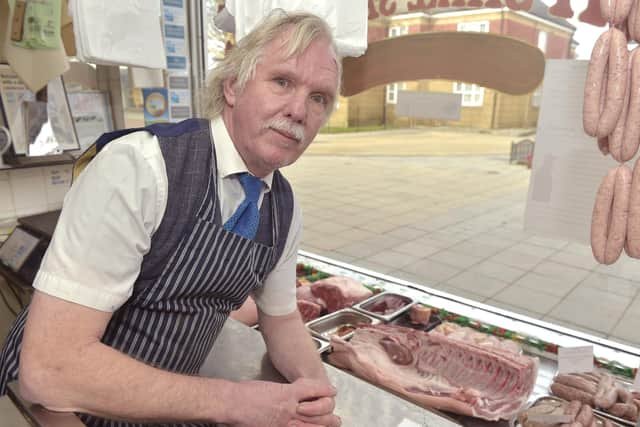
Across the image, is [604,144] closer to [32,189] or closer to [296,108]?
[296,108]

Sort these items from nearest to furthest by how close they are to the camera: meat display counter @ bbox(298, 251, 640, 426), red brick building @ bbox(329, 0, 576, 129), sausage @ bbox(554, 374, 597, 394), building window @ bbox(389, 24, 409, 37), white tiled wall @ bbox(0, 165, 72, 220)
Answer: sausage @ bbox(554, 374, 597, 394) → meat display counter @ bbox(298, 251, 640, 426) → red brick building @ bbox(329, 0, 576, 129) → building window @ bbox(389, 24, 409, 37) → white tiled wall @ bbox(0, 165, 72, 220)

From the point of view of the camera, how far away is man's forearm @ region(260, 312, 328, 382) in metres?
1.33

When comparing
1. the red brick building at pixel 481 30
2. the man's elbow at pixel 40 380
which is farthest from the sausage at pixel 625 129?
the man's elbow at pixel 40 380

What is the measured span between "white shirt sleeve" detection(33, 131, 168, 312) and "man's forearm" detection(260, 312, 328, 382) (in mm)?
530

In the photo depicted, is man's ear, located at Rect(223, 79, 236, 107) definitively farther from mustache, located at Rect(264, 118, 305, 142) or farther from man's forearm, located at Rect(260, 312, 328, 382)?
man's forearm, located at Rect(260, 312, 328, 382)

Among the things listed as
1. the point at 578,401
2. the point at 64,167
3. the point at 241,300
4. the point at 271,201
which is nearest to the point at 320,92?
the point at 271,201

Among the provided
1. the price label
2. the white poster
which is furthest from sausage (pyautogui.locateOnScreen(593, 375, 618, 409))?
the white poster

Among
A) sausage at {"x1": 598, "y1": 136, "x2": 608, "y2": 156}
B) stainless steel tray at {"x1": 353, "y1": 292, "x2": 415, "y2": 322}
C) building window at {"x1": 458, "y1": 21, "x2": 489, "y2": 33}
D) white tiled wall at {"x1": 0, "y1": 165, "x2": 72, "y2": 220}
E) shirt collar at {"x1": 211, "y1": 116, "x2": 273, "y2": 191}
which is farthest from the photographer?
white tiled wall at {"x1": 0, "y1": 165, "x2": 72, "y2": 220}

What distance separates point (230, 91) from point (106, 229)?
456mm

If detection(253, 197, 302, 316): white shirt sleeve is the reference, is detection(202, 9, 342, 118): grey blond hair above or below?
above

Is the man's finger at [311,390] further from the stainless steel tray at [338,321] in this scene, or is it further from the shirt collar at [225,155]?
the stainless steel tray at [338,321]

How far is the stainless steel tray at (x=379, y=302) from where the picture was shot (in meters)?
2.07

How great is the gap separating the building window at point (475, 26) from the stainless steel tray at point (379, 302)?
119 centimetres

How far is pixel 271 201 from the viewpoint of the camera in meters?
1.28
